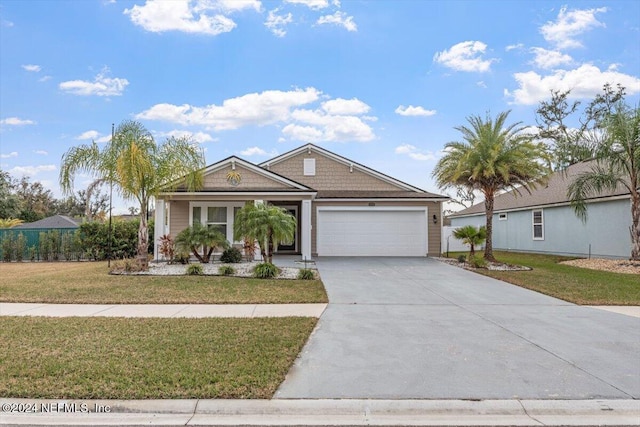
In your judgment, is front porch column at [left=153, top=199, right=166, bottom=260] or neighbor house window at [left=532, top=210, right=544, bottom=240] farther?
neighbor house window at [left=532, top=210, right=544, bottom=240]

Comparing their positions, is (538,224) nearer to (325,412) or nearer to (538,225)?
(538,225)

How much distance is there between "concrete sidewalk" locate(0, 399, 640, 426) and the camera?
137 inches

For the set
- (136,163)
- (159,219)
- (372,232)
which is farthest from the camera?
(372,232)

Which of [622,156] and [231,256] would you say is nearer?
[622,156]

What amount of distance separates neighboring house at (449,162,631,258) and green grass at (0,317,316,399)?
14802 millimetres

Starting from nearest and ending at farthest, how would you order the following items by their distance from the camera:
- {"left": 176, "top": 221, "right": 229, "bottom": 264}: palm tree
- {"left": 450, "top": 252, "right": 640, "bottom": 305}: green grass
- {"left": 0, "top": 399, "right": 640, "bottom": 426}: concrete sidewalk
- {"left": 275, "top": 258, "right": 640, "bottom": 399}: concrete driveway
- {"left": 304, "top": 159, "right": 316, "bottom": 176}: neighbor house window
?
{"left": 0, "top": 399, "right": 640, "bottom": 426}: concrete sidewalk
{"left": 275, "top": 258, "right": 640, "bottom": 399}: concrete driveway
{"left": 450, "top": 252, "right": 640, "bottom": 305}: green grass
{"left": 176, "top": 221, "right": 229, "bottom": 264}: palm tree
{"left": 304, "top": 159, "right": 316, "bottom": 176}: neighbor house window

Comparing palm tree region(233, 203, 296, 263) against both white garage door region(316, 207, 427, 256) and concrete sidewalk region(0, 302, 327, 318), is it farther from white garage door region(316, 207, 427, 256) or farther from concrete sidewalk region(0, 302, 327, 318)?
white garage door region(316, 207, 427, 256)

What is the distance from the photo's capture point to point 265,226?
1234 cm

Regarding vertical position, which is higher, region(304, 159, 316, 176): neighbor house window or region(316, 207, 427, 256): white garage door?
region(304, 159, 316, 176): neighbor house window

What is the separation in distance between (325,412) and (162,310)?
204 inches

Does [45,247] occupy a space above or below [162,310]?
above

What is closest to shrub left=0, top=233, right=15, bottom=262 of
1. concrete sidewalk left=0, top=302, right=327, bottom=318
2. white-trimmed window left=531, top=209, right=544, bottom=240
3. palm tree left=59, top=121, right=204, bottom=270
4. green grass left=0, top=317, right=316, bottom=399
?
palm tree left=59, top=121, right=204, bottom=270

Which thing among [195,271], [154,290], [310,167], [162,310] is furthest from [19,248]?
[162,310]

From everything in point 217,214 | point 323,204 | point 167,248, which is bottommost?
point 167,248
